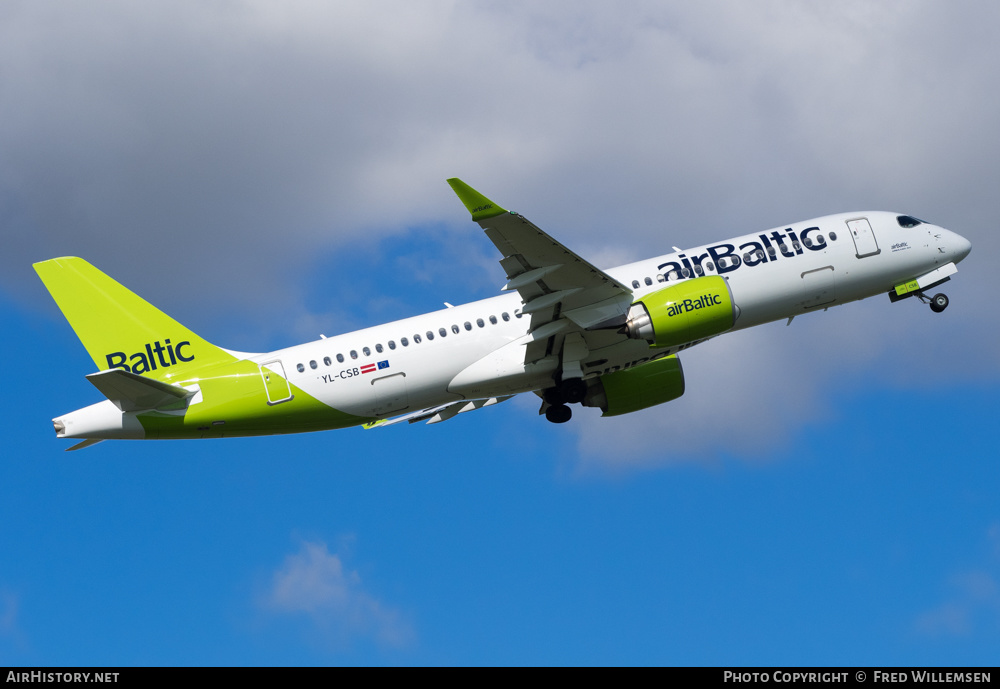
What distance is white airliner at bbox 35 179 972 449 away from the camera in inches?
1447

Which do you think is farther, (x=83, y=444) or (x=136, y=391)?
(x=83, y=444)

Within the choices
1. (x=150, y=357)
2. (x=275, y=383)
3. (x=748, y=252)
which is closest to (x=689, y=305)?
(x=748, y=252)

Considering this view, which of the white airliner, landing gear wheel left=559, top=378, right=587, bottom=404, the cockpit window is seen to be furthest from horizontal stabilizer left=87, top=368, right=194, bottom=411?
the cockpit window

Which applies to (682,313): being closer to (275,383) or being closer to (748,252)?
(748,252)

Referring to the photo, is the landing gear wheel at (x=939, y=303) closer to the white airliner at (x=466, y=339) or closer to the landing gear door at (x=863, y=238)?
the landing gear door at (x=863, y=238)

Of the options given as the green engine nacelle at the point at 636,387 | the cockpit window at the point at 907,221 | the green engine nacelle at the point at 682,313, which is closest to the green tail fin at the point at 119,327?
the green engine nacelle at the point at 682,313

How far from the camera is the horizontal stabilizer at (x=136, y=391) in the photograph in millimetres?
34656

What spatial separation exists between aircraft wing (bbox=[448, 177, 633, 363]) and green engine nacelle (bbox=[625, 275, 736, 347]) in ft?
2.26

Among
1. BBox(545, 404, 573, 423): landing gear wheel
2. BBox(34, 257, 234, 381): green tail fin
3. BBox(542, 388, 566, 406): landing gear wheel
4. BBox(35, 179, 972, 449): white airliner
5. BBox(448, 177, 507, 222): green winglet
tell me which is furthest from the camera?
BBox(545, 404, 573, 423): landing gear wheel

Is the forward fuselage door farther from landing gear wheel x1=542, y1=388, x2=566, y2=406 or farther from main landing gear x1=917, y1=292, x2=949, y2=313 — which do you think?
main landing gear x1=917, y1=292, x2=949, y2=313

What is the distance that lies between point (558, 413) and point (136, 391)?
636 inches

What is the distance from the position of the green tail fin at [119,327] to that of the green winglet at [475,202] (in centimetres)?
1153

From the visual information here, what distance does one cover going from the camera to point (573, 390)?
135 feet
